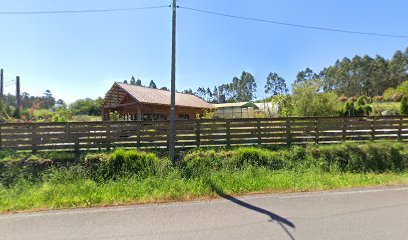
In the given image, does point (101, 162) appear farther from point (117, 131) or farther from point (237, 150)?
point (237, 150)

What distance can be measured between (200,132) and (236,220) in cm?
641

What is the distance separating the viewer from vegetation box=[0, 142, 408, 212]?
634 cm

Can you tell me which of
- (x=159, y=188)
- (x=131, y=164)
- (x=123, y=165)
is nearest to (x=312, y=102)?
(x=131, y=164)

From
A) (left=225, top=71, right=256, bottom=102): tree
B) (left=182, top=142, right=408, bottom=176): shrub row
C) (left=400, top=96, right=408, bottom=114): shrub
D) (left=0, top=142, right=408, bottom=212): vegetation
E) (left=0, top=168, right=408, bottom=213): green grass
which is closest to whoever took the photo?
(left=0, top=168, right=408, bottom=213): green grass

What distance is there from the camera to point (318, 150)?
34.5 feet

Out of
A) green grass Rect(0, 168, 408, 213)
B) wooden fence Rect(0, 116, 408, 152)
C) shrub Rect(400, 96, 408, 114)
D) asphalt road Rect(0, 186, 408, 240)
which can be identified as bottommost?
asphalt road Rect(0, 186, 408, 240)

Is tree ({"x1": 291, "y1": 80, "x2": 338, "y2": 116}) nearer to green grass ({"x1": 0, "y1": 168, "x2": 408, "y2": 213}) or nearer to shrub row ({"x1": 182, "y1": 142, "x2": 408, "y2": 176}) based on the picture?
shrub row ({"x1": 182, "y1": 142, "x2": 408, "y2": 176})

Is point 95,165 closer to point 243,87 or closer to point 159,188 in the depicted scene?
point 159,188

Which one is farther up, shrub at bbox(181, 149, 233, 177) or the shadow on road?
shrub at bbox(181, 149, 233, 177)

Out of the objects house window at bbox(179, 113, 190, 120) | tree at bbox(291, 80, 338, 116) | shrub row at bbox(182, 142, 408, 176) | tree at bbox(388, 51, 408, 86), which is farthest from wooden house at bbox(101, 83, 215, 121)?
tree at bbox(388, 51, 408, 86)

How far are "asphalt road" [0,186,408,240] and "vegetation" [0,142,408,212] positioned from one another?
2.33 ft

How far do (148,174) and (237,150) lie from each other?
11.9 ft

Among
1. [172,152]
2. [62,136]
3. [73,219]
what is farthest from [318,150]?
[62,136]

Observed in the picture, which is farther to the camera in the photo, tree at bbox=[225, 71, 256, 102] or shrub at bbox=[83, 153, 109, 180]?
tree at bbox=[225, 71, 256, 102]
